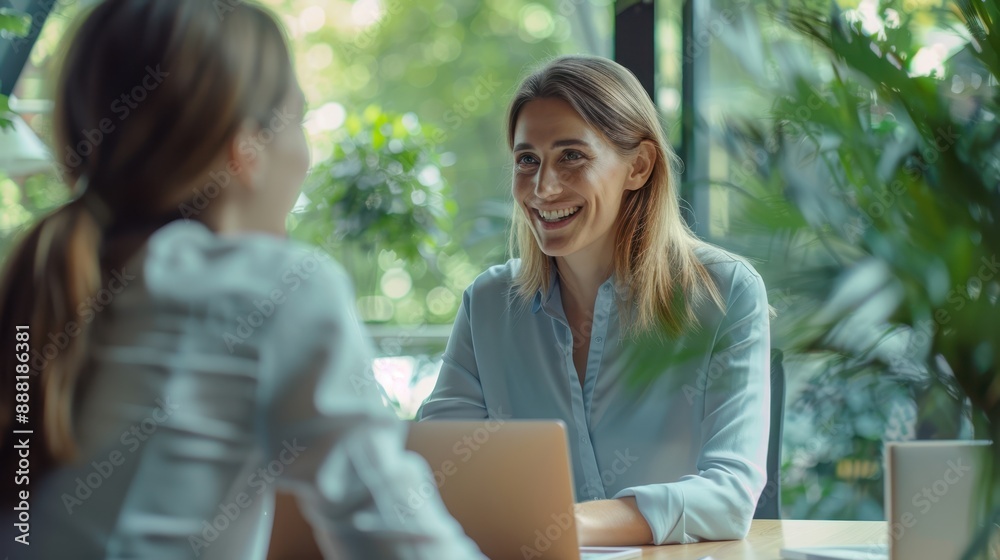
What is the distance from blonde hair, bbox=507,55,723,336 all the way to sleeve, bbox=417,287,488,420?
0.13m

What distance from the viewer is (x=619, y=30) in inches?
96.5

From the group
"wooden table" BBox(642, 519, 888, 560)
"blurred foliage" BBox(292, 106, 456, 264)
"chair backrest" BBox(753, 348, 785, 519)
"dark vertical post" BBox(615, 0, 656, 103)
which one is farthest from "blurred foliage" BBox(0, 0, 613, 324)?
"wooden table" BBox(642, 519, 888, 560)

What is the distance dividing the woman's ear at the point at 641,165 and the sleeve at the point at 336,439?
1340 millimetres

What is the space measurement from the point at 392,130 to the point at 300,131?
2.45 meters

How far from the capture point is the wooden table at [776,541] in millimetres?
1296

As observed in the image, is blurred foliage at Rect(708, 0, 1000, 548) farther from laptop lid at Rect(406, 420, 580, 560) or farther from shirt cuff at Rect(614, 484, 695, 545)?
shirt cuff at Rect(614, 484, 695, 545)

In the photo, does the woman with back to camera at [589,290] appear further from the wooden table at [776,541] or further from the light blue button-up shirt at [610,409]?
the wooden table at [776,541]

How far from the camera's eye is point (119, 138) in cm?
73

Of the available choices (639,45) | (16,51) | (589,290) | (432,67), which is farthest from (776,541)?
(432,67)

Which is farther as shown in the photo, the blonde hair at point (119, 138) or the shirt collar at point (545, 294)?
the shirt collar at point (545, 294)

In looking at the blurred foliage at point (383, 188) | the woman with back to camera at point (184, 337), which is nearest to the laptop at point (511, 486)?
the woman with back to camera at point (184, 337)

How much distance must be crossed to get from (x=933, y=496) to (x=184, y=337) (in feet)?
1.79

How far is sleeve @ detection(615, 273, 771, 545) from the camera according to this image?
1388mm

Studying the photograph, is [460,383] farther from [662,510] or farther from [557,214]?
[662,510]
